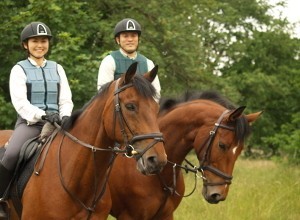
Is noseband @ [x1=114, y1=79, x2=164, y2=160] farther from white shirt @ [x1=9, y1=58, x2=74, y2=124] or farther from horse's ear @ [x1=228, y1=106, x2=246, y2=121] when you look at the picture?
horse's ear @ [x1=228, y1=106, x2=246, y2=121]

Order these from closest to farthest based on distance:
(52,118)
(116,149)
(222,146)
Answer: (116,149)
(52,118)
(222,146)

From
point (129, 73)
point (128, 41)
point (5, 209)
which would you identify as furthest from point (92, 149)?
point (128, 41)

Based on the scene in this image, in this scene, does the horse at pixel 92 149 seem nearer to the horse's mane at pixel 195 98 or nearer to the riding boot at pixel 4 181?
the riding boot at pixel 4 181

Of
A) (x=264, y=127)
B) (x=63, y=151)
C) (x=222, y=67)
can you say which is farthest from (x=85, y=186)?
(x=222, y=67)

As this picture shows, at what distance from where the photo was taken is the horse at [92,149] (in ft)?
16.3

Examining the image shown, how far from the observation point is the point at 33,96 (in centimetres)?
626

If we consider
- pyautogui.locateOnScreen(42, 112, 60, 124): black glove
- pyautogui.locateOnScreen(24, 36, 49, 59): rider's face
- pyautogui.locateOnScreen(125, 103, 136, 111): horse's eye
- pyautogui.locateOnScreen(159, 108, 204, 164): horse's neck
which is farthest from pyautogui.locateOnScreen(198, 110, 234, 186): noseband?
pyautogui.locateOnScreen(24, 36, 49, 59): rider's face

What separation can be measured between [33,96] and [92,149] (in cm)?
119

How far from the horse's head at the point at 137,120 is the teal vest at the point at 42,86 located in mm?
1283

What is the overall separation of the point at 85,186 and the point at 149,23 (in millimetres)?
12581

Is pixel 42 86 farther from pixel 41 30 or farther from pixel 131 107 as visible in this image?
pixel 131 107

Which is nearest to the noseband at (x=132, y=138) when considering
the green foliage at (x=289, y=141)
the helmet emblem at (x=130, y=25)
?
the helmet emblem at (x=130, y=25)

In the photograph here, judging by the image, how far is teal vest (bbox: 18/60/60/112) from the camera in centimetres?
625

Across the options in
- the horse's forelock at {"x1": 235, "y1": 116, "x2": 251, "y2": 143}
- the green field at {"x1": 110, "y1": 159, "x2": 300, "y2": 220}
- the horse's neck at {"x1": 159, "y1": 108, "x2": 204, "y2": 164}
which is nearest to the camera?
the horse's forelock at {"x1": 235, "y1": 116, "x2": 251, "y2": 143}
